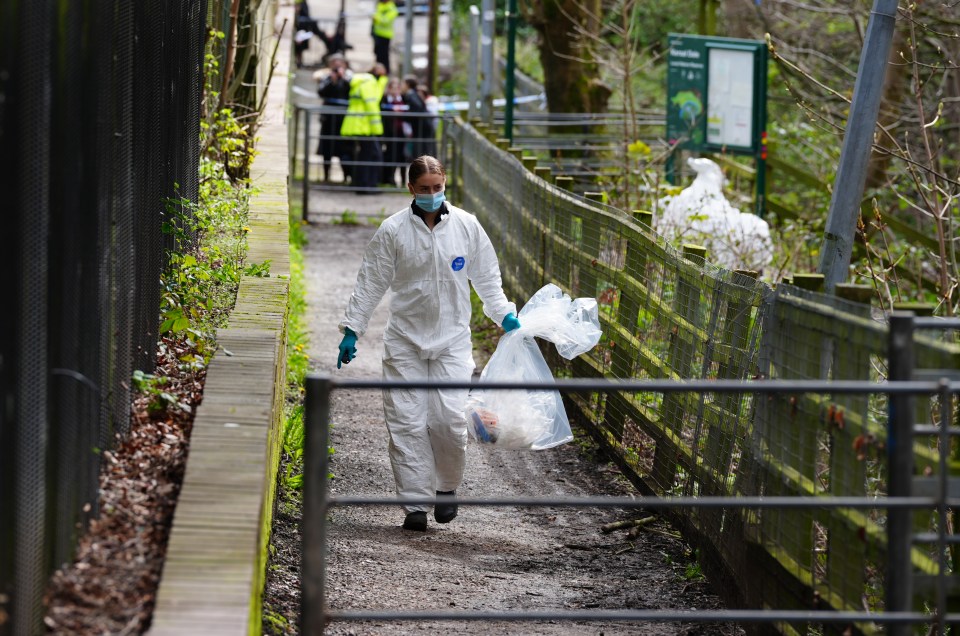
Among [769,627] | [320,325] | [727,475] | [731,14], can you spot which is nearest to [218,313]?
[727,475]

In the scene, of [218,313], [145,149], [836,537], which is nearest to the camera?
[836,537]

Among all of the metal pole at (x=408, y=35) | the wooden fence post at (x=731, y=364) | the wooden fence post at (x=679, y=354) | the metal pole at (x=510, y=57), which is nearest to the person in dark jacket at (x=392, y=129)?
the metal pole at (x=510, y=57)

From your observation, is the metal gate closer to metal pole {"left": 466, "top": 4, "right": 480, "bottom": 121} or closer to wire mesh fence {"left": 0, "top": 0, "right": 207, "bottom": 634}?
wire mesh fence {"left": 0, "top": 0, "right": 207, "bottom": 634}

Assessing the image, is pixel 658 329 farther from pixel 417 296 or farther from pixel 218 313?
pixel 218 313

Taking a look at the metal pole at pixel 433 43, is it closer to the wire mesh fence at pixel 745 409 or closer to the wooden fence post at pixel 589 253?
the wire mesh fence at pixel 745 409

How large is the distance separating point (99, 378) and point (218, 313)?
2.32 metres

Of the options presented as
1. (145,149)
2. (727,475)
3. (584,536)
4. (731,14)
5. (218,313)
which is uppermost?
(731,14)

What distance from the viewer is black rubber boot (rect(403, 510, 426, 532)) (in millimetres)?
6797

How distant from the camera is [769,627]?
5.14m

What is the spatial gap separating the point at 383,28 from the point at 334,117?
35.9 feet

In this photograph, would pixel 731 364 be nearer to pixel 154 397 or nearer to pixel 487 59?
pixel 154 397

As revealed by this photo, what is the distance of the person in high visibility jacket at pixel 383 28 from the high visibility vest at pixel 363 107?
31.1 feet

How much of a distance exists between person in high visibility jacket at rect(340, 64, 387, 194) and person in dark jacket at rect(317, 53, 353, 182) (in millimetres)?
190

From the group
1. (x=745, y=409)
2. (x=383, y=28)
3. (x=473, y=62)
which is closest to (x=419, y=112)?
(x=473, y=62)
